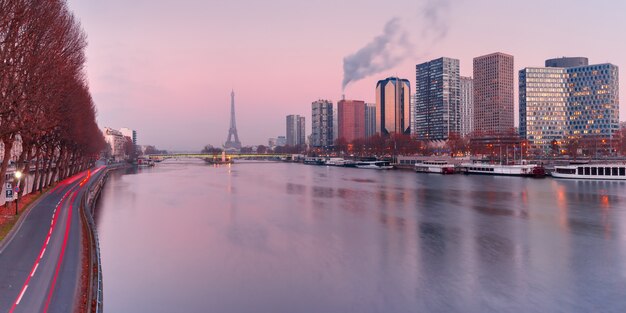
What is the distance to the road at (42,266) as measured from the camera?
47.8 ft

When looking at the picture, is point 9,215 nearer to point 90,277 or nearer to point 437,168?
point 90,277

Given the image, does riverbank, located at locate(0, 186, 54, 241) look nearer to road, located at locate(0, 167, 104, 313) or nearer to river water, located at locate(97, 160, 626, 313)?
road, located at locate(0, 167, 104, 313)

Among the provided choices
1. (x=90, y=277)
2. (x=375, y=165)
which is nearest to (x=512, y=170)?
(x=375, y=165)

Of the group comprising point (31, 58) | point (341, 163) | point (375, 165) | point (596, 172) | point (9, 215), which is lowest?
point (375, 165)

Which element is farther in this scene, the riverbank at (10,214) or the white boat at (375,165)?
the white boat at (375,165)

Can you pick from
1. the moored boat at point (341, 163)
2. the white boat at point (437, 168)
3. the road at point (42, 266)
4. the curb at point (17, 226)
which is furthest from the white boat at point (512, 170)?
the curb at point (17, 226)

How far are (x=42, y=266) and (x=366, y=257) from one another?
61.2 feet

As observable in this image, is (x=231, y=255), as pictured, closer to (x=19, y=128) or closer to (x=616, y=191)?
(x=19, y=128)

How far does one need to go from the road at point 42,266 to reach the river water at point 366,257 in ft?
9.53

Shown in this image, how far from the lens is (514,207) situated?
49.9m

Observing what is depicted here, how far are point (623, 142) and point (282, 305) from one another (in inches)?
6949

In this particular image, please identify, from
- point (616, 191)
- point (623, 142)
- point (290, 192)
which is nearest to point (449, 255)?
point (290, 192)

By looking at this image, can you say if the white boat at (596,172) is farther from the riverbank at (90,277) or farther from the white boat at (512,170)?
the riverbank at (90,277)

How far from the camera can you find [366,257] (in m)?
27.8
